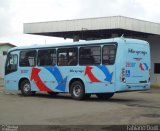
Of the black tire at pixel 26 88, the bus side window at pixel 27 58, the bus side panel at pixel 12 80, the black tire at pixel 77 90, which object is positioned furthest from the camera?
the bus side panel at pixel 12 80

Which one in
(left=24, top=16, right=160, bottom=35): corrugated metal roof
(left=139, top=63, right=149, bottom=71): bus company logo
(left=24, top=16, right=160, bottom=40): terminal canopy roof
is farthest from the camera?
(left=24, top=16, right=160, bottom=40): terminal canopy roof

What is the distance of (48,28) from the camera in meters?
39.5

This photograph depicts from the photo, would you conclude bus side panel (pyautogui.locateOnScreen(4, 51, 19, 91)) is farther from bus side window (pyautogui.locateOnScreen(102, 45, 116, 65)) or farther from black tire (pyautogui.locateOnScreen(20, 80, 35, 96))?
bus side window (pyautogui.locateOnScreen(102, 45, 116, 65))

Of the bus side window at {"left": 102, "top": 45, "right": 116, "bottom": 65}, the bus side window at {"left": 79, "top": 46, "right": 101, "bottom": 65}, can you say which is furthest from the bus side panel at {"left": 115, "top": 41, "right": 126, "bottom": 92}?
the bus side window at {"left": 79, "top": 46, "right": 101, "bottom": 65}

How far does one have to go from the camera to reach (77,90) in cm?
2192

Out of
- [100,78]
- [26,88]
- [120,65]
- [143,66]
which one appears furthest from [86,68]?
[26,88]

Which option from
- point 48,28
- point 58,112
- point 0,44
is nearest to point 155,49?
point 48,28

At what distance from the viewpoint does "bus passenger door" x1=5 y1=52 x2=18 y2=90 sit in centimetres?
2533

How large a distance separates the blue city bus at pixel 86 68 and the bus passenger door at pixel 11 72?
178mm

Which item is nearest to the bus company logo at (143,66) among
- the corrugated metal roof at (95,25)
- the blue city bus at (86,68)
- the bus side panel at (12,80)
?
the blue city bus at (86,68)

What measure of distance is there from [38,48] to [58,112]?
27.7 ft

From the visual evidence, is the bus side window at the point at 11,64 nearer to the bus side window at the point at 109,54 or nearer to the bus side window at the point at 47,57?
the bus side window at the point at 47,57

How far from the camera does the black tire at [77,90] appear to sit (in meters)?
21.6

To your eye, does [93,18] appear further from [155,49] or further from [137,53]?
[137,53]
